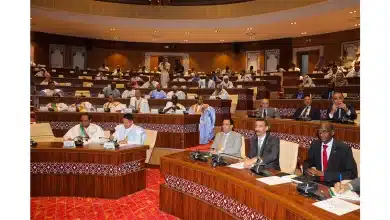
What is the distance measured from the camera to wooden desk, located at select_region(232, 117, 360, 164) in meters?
5.86

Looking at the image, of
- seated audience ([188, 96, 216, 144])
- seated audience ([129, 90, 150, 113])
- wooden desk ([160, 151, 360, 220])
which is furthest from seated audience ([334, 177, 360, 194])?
seated audience ([129, 90, 150, 113])

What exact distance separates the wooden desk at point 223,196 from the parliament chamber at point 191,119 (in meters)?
0.02

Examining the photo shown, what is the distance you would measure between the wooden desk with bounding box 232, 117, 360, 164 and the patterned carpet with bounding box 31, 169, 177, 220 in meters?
2.63

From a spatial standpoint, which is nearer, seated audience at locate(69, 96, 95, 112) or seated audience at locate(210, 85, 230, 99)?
seated audience at locate(69, 96, 95, 112)

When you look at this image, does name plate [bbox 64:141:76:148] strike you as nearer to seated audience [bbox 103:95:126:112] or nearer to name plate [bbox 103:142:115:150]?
name plate [bbox 103:142:115:150]

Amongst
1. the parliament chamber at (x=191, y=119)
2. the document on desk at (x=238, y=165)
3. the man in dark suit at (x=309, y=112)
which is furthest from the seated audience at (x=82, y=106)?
the document on desk at (x=238, y=165)

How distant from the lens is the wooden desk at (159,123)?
8438 millimetres

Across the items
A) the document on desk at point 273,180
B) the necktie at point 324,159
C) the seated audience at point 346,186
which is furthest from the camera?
the necktie at point 324,159

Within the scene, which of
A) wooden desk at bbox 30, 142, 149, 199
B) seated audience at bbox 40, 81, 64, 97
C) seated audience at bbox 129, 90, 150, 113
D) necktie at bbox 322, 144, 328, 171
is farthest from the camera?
seated audience at bbox 40, 81, 64, 97

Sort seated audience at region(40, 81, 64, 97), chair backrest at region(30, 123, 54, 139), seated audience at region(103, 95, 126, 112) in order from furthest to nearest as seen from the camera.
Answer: seated audience at region(40, 81, 64, 97)
seated audience at region(103, 95, 126, 112)
chair backrest at region(30, 123, 54, 139)

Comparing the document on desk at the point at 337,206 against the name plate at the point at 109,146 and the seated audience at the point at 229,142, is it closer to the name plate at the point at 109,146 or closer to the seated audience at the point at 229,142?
the seated audience at the point at 229,142

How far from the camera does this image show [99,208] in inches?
200

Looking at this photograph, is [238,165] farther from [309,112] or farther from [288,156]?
[309,112]
